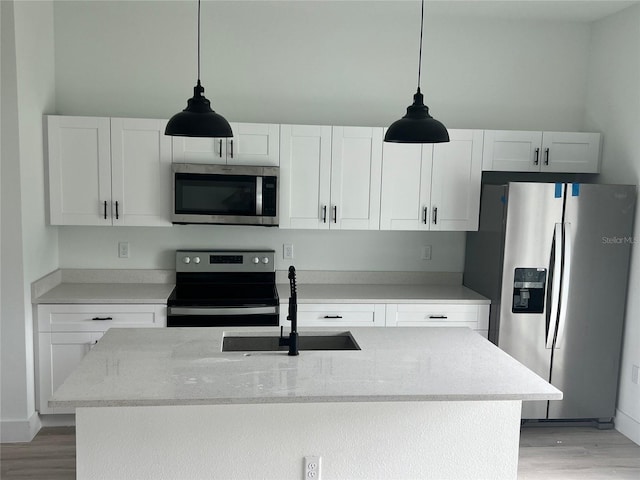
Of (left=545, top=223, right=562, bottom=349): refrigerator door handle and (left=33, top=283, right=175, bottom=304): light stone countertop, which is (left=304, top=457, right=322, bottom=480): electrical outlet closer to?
(left=33, top=283, right=175, bottom=304): light stone countertop

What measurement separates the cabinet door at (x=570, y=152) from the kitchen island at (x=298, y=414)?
6.80 feet

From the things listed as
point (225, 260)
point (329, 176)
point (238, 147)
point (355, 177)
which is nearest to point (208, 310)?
point (225, 260)

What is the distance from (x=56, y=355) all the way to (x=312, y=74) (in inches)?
102

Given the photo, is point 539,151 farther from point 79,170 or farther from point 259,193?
point 79,170

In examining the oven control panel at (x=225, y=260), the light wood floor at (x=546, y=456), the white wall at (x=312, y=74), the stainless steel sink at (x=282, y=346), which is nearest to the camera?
the stainless steel sink at (x=282, y=346)

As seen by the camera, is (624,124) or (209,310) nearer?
(209,310)

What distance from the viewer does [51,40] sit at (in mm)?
3953

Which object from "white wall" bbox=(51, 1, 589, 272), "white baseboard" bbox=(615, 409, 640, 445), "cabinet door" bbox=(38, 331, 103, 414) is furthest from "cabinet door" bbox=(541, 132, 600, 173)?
"cabinet door" bbox=(38, 331, 103, 414)

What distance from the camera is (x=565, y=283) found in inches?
146

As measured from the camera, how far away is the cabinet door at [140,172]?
12.4 ft

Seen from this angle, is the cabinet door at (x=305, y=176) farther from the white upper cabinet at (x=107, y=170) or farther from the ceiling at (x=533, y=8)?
the ceiling at (x=533, y=8)

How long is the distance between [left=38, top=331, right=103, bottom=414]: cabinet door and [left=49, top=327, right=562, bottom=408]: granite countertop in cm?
105

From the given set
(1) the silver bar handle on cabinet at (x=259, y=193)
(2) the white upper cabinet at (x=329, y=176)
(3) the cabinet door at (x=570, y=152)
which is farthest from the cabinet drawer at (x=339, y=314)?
(3) the cabinet door at (x=570, y=152)

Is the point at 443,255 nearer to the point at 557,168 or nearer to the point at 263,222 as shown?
the point at 557,168
